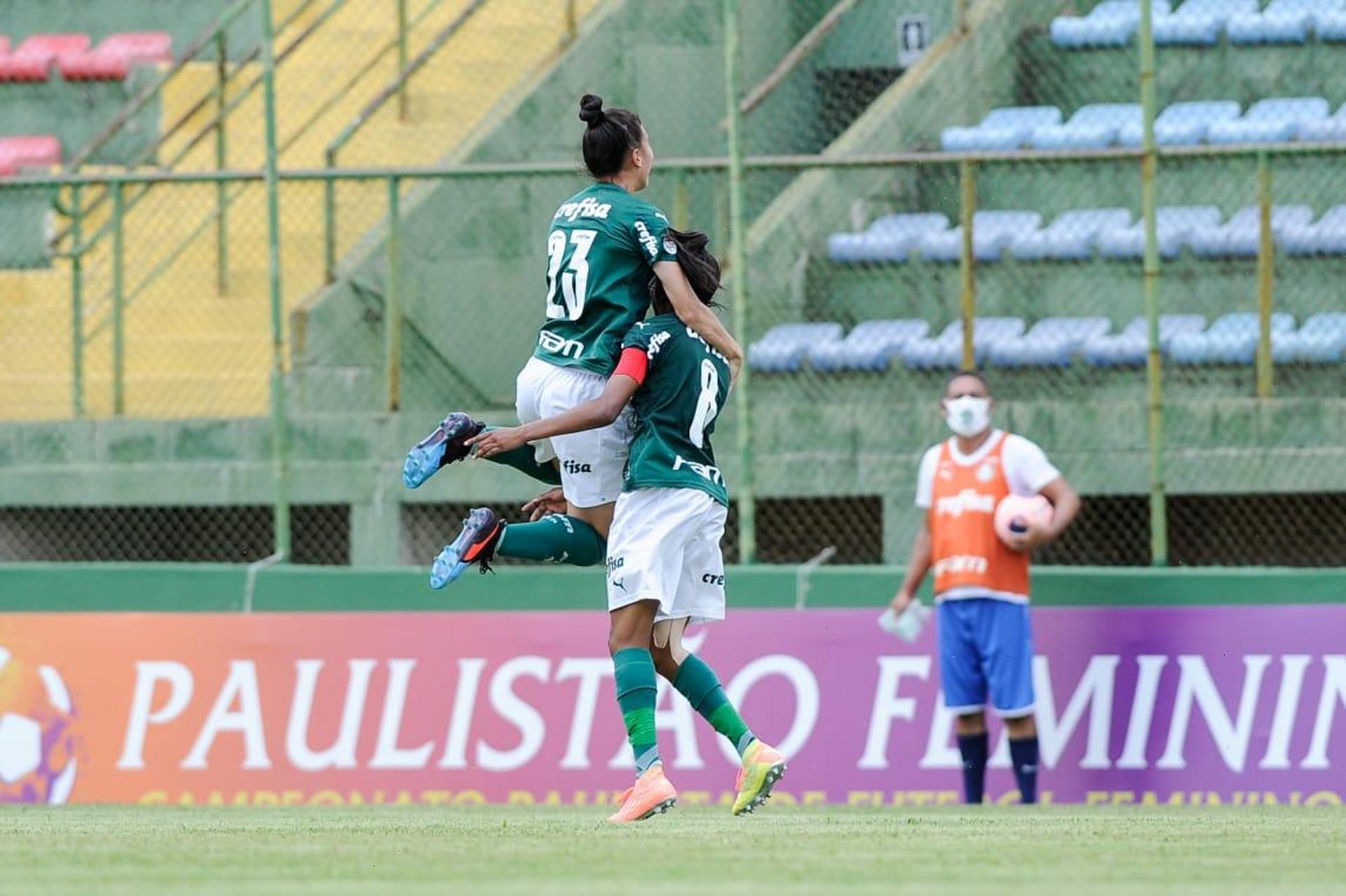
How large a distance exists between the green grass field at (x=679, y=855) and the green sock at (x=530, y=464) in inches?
45.6

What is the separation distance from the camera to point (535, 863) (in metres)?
6.01

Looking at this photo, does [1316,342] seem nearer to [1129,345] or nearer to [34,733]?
[1129,345]

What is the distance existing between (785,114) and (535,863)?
31.6ft

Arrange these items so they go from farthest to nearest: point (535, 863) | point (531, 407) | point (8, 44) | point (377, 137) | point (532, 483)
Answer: point (8, 44) < point (377, 137) < point (532, 483) < point (531, 407) < point (535, 863)

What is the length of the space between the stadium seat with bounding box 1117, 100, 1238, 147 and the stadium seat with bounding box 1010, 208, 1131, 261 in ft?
2.68

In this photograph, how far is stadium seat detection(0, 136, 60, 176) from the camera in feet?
61.0

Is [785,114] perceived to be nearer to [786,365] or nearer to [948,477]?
[786,365]

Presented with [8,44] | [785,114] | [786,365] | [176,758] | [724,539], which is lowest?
[176,758]

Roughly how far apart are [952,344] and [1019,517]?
2.62 metres

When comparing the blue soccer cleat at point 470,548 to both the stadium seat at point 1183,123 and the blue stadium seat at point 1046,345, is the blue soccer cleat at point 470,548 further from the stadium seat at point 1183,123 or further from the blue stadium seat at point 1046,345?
the stadium seat at point 1183,123

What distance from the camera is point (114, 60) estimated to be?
1900cm

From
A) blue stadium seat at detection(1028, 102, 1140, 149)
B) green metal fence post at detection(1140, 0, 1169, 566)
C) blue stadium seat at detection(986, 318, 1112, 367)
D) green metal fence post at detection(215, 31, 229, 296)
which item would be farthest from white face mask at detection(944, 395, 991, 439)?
green metal fence post at detection(215, 31, 229, 296)

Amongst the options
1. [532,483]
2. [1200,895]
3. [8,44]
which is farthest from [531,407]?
[8,44]

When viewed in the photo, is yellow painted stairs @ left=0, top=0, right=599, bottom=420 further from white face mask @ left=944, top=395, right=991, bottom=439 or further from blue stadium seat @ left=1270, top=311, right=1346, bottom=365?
blue stadium seat @ left=1270, top=311, right=1346, bottom=365
